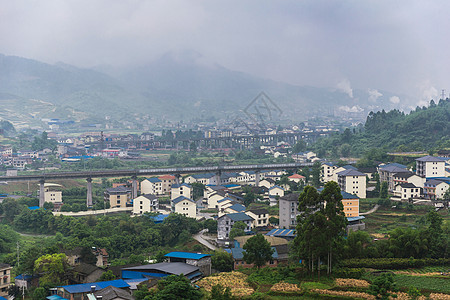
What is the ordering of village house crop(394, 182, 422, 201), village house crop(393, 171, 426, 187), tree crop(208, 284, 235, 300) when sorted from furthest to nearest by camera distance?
village house crop(393, 171, 426, 187), village house crop(394, 182, 422, 201), tree crop(208, 284, 235, 300)

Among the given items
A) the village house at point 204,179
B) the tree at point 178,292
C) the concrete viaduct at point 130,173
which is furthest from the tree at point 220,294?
the village house at point 204,179

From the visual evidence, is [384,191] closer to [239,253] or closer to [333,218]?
[239,253]

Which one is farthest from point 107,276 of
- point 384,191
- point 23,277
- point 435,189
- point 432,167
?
point 432,167

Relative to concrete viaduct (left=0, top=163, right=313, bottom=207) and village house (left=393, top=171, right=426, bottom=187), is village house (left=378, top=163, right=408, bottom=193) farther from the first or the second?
concrete viaduct (left=0, top=163, right=313, bottom=207)

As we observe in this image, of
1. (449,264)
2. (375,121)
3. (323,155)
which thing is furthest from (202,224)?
(375,121)

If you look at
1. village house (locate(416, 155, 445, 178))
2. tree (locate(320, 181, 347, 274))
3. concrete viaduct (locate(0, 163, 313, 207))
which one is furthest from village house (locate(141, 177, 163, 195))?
tree (locate(320, 181, 347, 274))

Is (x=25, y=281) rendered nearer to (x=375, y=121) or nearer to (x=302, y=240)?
(x=302, y=240)

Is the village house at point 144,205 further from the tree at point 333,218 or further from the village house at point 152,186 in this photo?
the tree at point 333,218
